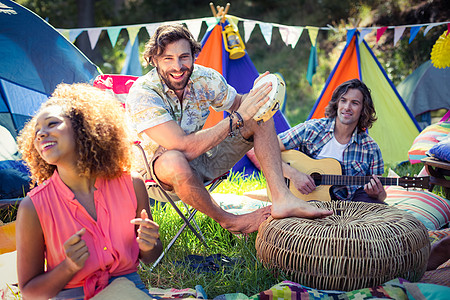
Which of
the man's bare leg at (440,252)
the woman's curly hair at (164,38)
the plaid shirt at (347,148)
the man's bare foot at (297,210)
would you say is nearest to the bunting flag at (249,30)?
the plaid shirt at (347,148)

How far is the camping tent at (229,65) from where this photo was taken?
4.55 m

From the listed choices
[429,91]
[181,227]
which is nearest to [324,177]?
[181,227]

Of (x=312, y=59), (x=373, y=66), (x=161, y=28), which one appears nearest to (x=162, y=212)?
(x=161, y=28)

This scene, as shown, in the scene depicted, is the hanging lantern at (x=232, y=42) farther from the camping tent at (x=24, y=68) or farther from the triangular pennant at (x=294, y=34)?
the camping tent at (x=24, y=68)

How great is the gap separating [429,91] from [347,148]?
12.0 ft

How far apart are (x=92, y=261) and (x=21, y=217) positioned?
296mm

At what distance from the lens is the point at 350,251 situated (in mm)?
2004

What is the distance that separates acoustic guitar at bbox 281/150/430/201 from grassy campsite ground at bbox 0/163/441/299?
740 millimetres

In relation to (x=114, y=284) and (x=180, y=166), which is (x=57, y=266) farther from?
(x=180, y=166)

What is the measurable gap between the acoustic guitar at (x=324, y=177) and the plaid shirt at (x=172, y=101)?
759 millimetres

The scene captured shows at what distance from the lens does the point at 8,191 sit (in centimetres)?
329

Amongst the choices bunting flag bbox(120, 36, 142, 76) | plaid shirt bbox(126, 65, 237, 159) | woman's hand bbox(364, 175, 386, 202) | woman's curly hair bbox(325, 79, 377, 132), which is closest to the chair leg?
plaid shirt bbox(126, 65, 237, 159)

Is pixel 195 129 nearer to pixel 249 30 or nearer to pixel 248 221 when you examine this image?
pixel 248 221

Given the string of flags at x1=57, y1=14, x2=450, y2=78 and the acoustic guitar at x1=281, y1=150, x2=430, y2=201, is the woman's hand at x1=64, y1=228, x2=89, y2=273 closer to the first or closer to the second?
the acoustic guitar at x1=281, y1=150, x2=430, y2=201
